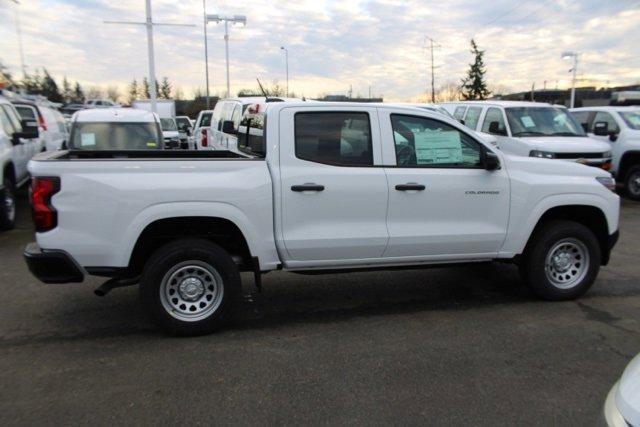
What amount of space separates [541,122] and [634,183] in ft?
10.1

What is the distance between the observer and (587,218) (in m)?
5.72

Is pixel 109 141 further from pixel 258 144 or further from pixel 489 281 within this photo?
pixel 489 281

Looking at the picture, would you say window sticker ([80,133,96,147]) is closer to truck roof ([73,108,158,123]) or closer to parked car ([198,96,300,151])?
truck roof ([73,108,158,123])

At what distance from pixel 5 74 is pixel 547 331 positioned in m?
31.1

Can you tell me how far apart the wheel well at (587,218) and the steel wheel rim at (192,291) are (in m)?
3.16

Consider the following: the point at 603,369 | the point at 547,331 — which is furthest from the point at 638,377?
the point at 547,331

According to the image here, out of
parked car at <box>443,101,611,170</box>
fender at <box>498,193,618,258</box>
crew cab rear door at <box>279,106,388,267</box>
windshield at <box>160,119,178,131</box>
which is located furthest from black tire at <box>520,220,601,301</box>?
windshield at <box>160,119,178,131</box>

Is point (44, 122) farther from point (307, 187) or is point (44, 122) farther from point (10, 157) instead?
point (307, 187)

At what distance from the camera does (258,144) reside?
17.3 ft

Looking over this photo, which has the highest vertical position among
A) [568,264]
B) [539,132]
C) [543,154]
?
[539,132]

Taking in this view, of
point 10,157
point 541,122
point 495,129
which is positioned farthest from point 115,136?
point 541,122

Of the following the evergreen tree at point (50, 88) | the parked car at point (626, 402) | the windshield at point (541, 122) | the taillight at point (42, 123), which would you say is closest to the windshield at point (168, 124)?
the taillight at point (42, 123)

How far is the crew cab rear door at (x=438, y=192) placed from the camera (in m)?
4.96

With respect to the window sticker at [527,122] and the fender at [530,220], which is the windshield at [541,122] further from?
the fender at [530,220]
